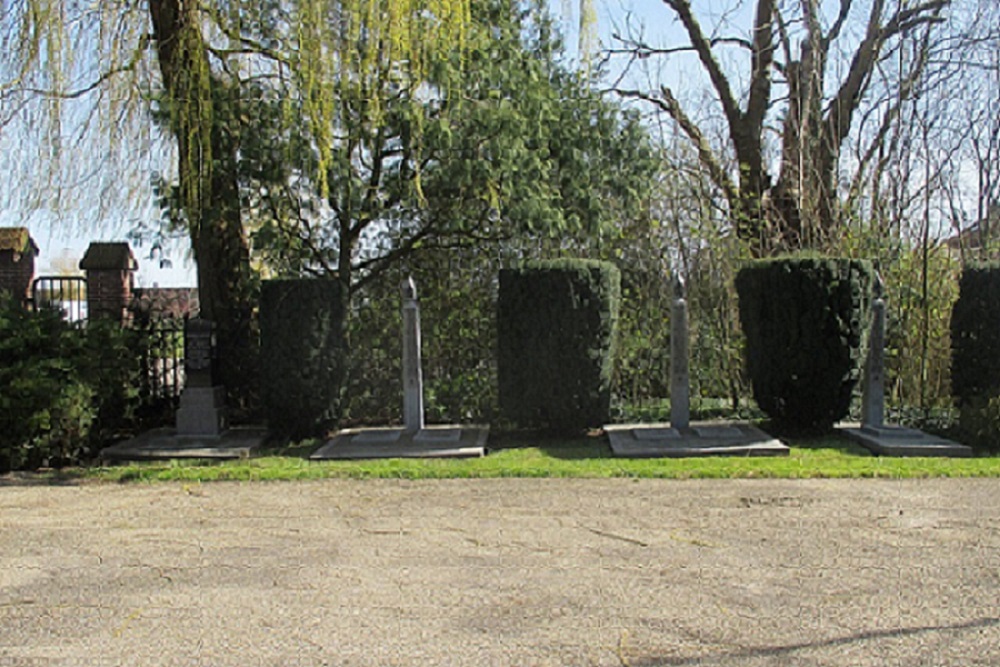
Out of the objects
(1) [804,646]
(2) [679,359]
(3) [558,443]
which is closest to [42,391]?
(3) [558,443]

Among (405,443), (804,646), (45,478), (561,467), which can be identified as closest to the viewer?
(804,646)

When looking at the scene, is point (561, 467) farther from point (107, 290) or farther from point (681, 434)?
point (107, 290)

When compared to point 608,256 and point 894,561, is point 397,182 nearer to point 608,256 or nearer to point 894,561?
point 608,256

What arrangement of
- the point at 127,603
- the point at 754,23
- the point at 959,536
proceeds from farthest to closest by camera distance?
the point at 754,23 < the point at 959,536 < the point at 127,603

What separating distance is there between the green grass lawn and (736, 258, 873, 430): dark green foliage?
61cm

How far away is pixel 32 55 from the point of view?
26.7ft

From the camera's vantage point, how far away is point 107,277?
10523 mm

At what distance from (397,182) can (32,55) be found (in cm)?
363

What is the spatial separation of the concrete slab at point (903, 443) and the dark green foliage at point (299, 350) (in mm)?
5642

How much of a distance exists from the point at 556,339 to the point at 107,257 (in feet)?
18.2

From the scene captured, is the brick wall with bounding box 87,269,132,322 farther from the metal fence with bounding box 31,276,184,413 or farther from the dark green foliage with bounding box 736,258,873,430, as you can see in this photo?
the dark green foliage with bounding box 736,258,873,430

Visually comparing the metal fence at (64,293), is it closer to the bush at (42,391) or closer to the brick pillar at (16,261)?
the brick pillar at (16,261)

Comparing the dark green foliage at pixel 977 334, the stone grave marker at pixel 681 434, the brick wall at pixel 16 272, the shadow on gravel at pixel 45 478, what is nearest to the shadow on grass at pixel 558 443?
the stone grave marker at pixel 681 434

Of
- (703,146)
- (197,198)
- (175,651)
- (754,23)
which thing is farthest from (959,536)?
(754,23)
